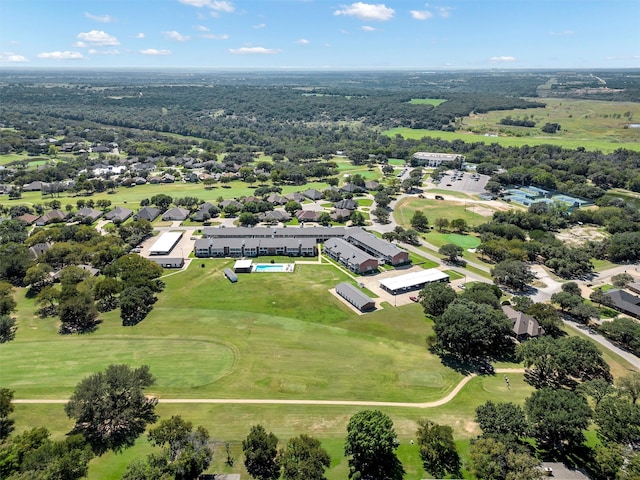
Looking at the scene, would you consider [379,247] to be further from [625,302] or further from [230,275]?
[625,302]

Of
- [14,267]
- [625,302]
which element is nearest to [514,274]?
[625,302]

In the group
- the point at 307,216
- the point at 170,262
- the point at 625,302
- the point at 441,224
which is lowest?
the point at 625,302

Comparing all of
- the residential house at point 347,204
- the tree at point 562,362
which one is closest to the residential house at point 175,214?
the residential house at point 347,204

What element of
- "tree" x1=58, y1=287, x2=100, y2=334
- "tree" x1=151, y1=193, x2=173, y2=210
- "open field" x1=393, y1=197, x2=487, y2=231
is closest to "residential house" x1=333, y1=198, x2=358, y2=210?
"open field" x1=393, y1=197, x2=487, y2=231

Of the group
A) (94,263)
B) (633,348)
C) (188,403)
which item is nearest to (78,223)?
(94,263)

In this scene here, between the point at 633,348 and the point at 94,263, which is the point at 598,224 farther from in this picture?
the point at 94,263

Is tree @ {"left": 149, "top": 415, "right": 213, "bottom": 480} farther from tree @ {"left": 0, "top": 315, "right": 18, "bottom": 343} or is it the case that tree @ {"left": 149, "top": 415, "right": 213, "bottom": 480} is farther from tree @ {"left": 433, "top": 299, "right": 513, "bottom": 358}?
tree @ {"left": 0, "top": 315, "right": 18, "bottom": 343}
